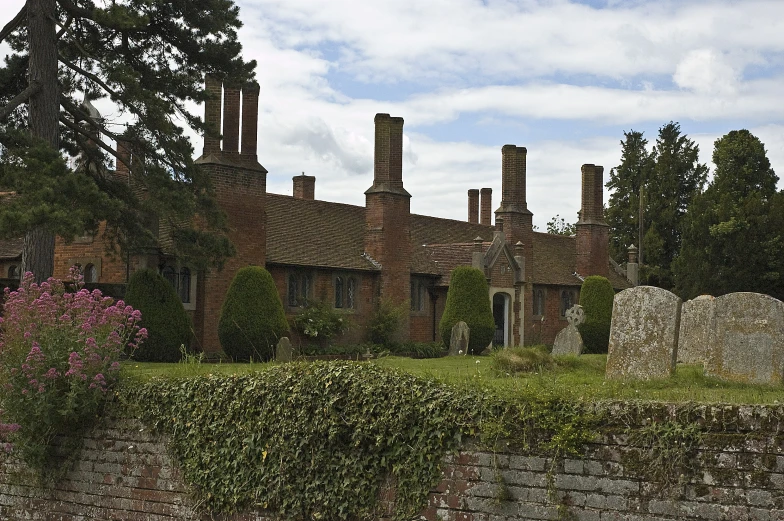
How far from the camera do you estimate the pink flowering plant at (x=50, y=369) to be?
11812 mm

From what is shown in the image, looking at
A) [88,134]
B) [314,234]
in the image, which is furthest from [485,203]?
[88,134]

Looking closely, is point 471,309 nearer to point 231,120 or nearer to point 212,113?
point 231,120

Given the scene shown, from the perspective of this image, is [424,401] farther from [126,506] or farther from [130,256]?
[130,256]

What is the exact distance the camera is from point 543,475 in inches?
A: 356

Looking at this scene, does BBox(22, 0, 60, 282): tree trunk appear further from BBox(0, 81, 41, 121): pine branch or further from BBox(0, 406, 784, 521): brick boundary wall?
BBox(0, 406, 784, 521): brick boundary wall

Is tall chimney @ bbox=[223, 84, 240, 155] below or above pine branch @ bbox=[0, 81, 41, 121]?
above

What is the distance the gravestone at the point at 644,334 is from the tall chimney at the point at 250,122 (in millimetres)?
18372

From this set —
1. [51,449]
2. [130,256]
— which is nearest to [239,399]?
[51,449]

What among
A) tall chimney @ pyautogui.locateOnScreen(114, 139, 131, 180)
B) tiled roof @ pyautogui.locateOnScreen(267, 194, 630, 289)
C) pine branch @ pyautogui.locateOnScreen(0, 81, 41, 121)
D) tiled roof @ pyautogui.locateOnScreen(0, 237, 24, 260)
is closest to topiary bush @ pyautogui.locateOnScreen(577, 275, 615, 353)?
tiled roof @ pyautogui.locateOnScreen(267, 194, 630, 289)

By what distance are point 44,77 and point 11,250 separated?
9578 mm

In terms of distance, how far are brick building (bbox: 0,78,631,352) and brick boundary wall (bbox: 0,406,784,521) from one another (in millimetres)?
14342

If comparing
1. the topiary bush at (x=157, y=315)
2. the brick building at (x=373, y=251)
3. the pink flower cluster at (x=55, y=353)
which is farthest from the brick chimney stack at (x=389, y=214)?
the pink flower cluster at (x=55, y=353)

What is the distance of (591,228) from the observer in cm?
4506

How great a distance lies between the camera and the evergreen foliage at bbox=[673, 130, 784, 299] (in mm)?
45688
